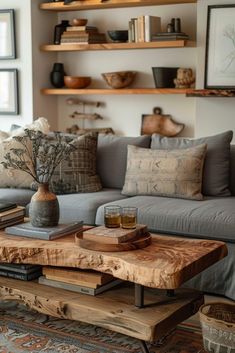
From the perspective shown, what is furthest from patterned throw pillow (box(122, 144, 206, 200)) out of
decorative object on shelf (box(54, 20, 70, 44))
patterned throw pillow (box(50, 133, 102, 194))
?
decorative object on shelf (box(54, 20, 70, 44))

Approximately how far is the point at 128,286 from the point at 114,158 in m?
1.57

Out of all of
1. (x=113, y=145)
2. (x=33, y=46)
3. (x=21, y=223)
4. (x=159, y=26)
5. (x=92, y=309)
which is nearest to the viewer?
(x=92, y=309)

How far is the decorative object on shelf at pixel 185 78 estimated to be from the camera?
5355 millimetres

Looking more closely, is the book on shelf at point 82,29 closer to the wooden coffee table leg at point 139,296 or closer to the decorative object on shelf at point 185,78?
the decorative object on shelf at point 185,78

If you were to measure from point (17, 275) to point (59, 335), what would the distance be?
1.21ft

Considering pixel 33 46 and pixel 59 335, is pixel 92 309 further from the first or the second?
pixel 33 46

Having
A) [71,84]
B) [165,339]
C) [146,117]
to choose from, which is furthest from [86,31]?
[165,339]

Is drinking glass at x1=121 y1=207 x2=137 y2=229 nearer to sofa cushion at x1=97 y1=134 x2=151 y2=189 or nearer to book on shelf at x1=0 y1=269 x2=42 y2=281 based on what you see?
book on shelf at x1=0 y1=269 x2=42 y2=281

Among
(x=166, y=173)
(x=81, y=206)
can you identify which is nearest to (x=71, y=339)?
(x=81, y=206)

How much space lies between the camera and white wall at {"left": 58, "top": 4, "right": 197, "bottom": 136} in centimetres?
555

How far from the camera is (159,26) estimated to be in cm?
546

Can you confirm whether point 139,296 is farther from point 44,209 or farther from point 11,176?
point 11,176

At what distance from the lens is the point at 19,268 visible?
3.09 m

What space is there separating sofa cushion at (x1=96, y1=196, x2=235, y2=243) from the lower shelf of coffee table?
1.94ft
